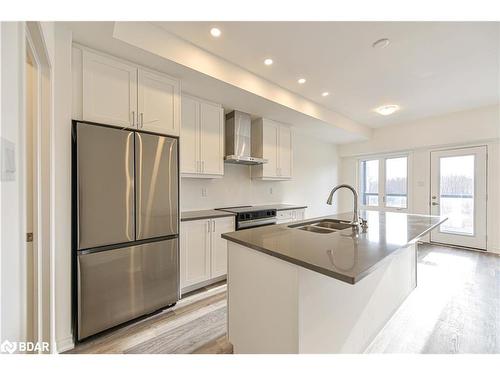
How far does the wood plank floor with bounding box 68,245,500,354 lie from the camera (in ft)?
5.54

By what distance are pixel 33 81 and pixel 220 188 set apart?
2.42 meters

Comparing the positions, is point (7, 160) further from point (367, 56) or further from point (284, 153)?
point (284, 153)

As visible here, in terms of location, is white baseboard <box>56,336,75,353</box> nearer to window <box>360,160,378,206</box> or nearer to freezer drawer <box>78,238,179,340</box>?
freezer drawer <box>78,238,179,340</box>

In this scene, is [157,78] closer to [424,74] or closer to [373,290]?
[373,290]

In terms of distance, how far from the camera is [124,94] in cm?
200

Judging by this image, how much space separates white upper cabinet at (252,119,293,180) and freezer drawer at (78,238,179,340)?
2.04 m

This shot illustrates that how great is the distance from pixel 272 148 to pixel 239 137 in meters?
0.71

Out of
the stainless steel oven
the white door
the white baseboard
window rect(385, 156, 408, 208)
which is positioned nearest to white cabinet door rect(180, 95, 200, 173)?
the stainless steel oven

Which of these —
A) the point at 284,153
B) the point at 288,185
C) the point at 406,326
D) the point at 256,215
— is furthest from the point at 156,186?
the point at 288,185

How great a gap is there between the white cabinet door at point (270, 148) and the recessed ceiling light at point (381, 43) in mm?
1844

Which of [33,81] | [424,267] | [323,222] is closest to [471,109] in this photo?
[424,267]

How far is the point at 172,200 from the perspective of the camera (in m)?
2.25

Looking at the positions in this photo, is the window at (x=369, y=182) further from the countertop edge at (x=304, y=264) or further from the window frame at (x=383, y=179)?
the countertop edge at (x=304, y=264)
